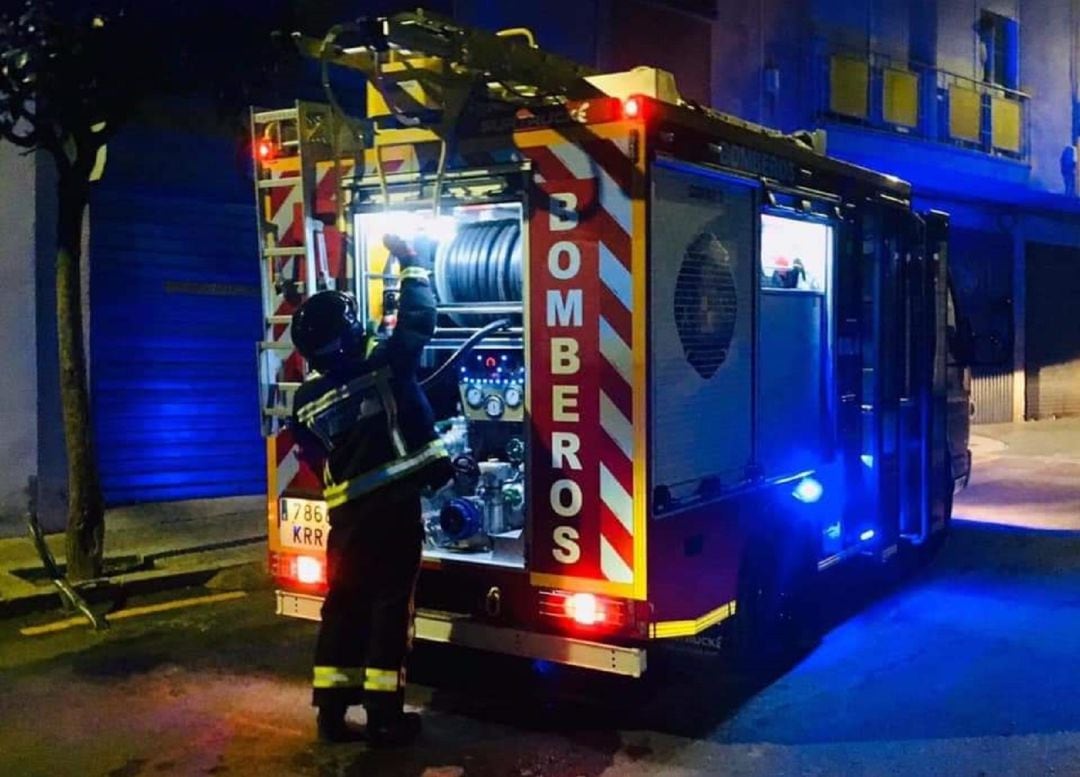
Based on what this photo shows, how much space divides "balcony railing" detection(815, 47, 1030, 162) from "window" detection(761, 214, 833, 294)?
10.1m

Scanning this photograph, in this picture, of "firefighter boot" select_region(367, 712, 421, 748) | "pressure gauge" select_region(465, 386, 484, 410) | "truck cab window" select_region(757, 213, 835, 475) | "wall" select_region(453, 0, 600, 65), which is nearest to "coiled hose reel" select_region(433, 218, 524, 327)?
"pressure gauge" select_region(465, 386, 484, 410)

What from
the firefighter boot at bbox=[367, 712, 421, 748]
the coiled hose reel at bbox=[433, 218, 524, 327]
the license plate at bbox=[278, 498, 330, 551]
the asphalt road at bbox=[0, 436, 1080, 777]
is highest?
the coiled hose reel at bbox=[433, 218, 524, 327]

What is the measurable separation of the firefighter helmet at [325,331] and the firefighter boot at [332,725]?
1.42 metres

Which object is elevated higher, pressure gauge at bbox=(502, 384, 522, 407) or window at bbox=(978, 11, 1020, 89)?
window at bbox=(978, 11, 1020, 89)

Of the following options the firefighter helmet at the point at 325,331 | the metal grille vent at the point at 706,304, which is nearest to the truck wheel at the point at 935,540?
the metal grille vent at the point at 706,304

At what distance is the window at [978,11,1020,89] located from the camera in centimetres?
2003

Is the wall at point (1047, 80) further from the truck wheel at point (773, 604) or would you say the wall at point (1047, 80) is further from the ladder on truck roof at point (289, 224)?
the ladder on truck roof at point (289, 224)

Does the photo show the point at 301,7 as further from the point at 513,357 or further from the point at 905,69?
the point at 905,69

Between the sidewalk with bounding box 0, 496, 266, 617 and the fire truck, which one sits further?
the sidewalk with bounding box 0, 496, 266, 617

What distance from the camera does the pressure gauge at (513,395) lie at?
18.6 ft

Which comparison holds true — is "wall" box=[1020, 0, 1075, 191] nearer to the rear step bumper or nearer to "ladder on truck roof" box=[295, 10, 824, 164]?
"ladder on truck roof" box=[295, 10, 824, 164]

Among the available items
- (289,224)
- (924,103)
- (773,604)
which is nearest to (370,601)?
(289,224)

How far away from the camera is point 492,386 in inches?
228

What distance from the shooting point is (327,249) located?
5.77 meters
